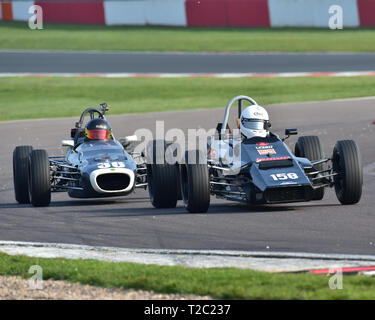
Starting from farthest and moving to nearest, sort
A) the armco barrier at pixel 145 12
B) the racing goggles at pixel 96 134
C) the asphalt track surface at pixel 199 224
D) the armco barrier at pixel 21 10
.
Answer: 1. the armco barrier at pixel 21 10
2. the armco barrier at pixel 145 12
3. the racing goggles at pixel 96 134
4. the asphalt track surface at pixel 199 224

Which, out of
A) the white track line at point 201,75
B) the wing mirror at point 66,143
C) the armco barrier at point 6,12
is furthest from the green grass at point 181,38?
the wing mirror at point 66,143

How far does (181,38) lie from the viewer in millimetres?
35219

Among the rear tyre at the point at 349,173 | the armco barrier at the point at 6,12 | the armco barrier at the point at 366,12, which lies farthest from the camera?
the armco barrier at the point at 6,12

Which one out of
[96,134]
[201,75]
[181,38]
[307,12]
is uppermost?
[307,12]

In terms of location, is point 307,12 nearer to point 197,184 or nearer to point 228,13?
point 228,13

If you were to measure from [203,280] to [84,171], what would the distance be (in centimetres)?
565

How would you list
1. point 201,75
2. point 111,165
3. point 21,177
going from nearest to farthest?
point 111,165 < point 21,177 < point 201,75

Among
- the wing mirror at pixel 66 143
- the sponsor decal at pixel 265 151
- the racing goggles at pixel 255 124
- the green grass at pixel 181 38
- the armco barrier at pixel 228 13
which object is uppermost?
the armco barrier at pixel 228 13

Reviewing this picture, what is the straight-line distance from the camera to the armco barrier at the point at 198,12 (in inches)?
1398

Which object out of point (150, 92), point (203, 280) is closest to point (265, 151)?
point (203, 280)

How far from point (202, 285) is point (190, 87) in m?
20.0

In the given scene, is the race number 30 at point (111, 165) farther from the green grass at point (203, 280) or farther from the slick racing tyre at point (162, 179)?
the green grass at point (203, 280)

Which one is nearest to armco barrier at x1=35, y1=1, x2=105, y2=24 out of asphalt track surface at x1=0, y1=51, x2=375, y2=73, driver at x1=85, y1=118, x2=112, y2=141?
asphalt track surface at x1=0, y1=51, x2=375, y2=73

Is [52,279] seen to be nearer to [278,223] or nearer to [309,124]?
[278,223]
